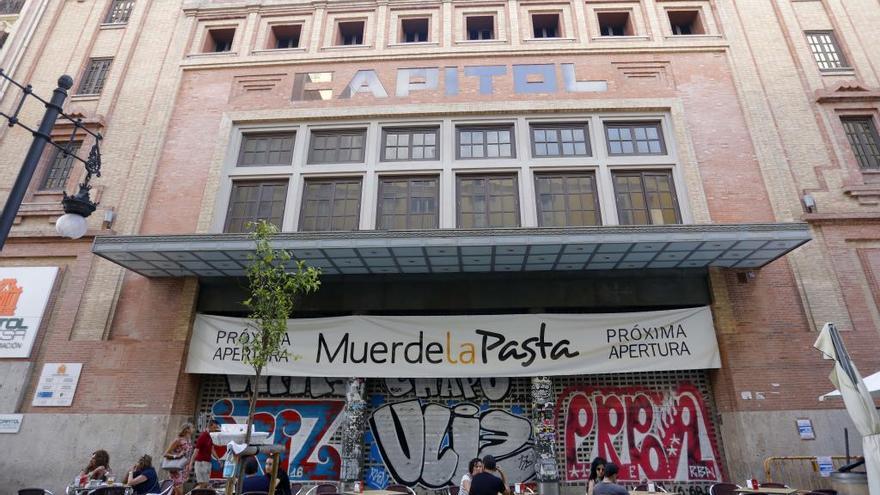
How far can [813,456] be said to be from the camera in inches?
369

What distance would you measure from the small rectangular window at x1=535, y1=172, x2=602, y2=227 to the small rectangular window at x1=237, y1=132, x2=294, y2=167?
21.9 feet

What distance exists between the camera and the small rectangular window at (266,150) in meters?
13.0

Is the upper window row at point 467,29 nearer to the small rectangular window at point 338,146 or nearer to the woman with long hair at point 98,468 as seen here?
the small rectangular window at point 338,146

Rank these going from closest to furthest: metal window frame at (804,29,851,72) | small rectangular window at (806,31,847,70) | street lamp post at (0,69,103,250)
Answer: street lamp post at (0,69,103,250)
metal window frame at (804,29,851,72)
small rectangular window at (806,31,847,70)

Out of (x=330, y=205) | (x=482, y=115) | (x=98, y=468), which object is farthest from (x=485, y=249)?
(x=98, y=468)

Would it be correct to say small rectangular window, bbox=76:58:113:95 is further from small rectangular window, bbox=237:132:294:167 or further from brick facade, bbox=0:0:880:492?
small rectangular window, bbox=237:132:294:167

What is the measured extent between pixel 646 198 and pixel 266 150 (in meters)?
10.00

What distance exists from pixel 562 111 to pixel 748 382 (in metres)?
7.70

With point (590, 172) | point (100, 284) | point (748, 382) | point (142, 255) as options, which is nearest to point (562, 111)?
point (590, 172)

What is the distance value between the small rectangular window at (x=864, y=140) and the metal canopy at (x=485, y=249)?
4.63m

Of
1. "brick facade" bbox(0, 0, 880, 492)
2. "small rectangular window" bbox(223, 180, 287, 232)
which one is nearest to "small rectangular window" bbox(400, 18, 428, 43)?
"brick facade" bbox(0, 0, 880, 492)

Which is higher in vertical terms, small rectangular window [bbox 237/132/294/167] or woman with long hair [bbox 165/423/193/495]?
small rectangular window [bbox 237/132/294/167]

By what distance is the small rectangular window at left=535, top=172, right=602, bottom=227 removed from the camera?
38.5 ft

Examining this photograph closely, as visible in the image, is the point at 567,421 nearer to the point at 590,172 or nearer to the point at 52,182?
the point at 590,172
